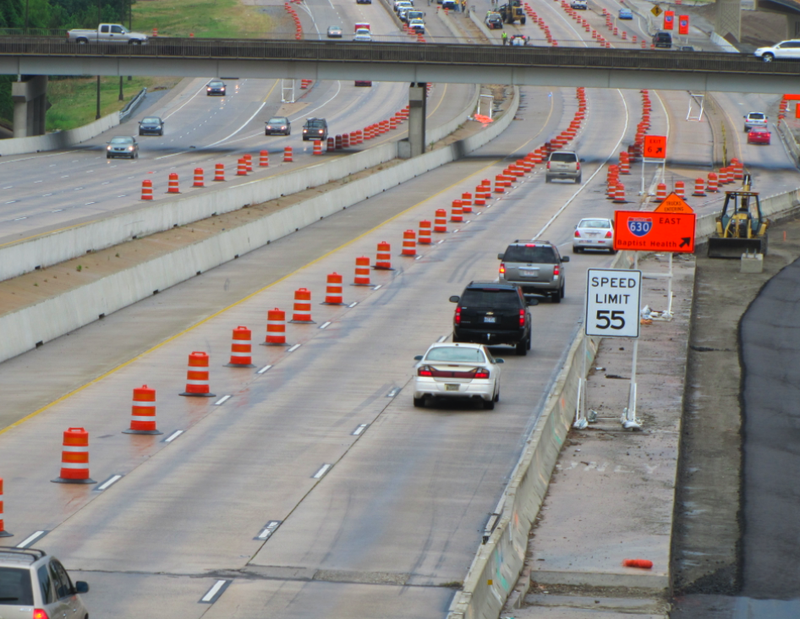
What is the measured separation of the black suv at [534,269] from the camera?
38.9 meters

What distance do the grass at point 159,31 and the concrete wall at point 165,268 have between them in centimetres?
7130

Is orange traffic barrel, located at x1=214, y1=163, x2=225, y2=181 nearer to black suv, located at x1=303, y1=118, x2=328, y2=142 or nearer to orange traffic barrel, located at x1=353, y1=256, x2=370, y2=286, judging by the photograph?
black suv, located at x1=303, y1=118, x2=328, y2=142

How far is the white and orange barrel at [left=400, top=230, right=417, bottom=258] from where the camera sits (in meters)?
48.3

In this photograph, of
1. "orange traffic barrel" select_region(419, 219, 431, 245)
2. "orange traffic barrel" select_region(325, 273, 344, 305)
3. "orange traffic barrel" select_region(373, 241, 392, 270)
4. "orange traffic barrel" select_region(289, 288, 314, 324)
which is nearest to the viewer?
"orange traffic barrel" select_region(289, 288, 314, 324)

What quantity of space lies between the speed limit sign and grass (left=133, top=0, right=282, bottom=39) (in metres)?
131

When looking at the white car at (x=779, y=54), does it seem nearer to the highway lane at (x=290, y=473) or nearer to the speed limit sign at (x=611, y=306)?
the highway lane at (x=290, y=473)

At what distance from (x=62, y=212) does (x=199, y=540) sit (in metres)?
37.6

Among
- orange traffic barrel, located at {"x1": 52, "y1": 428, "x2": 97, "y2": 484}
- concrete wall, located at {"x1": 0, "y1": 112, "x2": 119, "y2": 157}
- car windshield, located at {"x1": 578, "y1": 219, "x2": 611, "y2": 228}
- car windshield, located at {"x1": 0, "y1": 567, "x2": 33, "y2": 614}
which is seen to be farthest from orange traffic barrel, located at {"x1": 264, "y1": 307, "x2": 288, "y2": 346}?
concrete wall, located at {"x1": 0, "y1": 112, "x2": 119, "y2": 157}

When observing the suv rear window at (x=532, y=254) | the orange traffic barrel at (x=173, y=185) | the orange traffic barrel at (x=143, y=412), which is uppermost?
the suv rear window at (x=532, y=254)

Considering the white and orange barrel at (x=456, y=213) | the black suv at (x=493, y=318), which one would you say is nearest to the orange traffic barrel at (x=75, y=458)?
the black suv at (x=493, y=318)

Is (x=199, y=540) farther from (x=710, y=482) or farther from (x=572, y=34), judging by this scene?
(x=572, y=34)

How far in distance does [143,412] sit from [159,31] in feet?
480

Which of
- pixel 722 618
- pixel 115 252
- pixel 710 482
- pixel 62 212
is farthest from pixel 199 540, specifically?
pixel 62 212

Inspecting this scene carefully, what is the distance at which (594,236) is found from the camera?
48.8m
